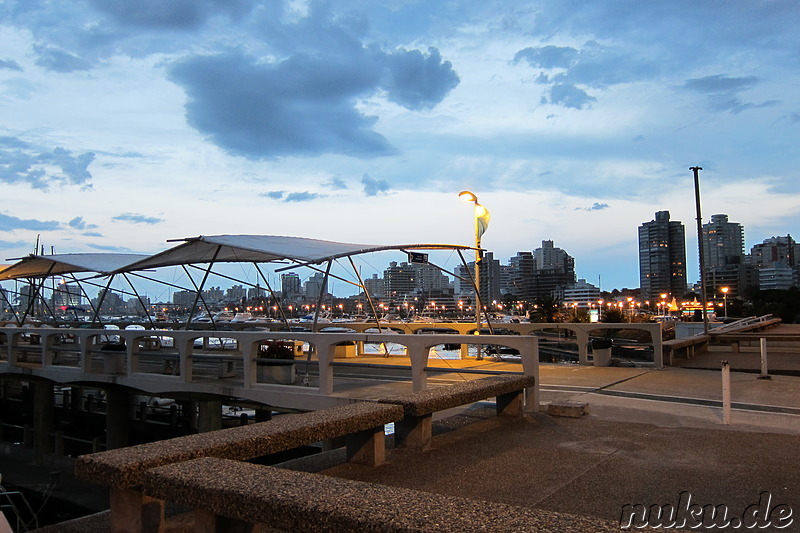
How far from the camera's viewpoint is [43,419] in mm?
18750

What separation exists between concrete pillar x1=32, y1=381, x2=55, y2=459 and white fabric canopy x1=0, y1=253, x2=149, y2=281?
7.76 metres

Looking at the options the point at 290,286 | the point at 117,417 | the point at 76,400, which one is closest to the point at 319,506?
the point at 117,417

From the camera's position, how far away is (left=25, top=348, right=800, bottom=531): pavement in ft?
16.8

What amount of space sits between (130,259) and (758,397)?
3002cm

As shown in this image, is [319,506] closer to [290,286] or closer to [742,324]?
[290,286]

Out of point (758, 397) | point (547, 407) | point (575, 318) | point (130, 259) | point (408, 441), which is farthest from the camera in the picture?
point (575, 318)

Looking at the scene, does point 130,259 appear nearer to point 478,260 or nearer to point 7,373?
point 7,373

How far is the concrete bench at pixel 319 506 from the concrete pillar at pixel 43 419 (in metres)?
17.5

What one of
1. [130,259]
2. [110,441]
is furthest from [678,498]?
[130,259]

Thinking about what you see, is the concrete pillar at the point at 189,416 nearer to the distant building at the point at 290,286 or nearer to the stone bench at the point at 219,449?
→ the distant building at the point at 290,286

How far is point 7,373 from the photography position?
61.8 feet

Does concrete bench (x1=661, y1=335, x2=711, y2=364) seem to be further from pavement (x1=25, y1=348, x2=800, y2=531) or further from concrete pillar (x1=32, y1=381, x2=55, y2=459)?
concrete pillar (x1=32, y1=381, x2=55, y2=459)

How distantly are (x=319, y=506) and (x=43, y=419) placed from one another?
747 inches

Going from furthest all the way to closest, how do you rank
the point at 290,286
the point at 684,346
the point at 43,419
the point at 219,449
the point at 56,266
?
the point at 56,266 → the point at 290,286 → the point at 684,346 → the point at 43,419 → the point at 219,449
